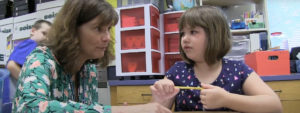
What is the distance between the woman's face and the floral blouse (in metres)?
0.11

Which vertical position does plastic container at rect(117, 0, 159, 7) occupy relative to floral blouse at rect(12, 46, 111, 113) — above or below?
above

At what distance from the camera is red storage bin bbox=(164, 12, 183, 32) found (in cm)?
217

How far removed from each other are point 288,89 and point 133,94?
1.08 metres

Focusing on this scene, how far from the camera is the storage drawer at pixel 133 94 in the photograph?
5.95ft

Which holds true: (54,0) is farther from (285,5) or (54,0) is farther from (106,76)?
(285,5)

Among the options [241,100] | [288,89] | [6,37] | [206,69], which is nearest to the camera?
[241,100]

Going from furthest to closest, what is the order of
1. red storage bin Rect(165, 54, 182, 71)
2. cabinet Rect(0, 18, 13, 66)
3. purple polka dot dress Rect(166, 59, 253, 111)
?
cabinet Rect(0, 18, 13, 66) < red storage bin Rect(165, 54, 182, 71) < purple polka dot dress Rect(166, 59, 253, 111)

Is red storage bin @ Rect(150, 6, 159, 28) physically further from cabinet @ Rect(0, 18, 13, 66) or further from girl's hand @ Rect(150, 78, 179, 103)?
cabinet @ Rect(0, 18, 13, 66)

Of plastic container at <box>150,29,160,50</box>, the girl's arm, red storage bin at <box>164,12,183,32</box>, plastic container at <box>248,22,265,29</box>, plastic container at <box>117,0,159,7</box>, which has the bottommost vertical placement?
the girl's arm

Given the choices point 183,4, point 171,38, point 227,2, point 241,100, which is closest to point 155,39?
point 171,38

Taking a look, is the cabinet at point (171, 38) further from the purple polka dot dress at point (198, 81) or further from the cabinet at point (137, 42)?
the purple polka dot dress at point (198, 81)

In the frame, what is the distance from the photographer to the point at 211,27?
0.89m

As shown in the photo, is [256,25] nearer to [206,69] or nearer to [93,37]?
[206,69]

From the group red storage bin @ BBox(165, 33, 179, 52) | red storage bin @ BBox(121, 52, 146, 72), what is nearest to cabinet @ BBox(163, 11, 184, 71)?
red storage bin @ BBox(165, 33, 179, 52)
